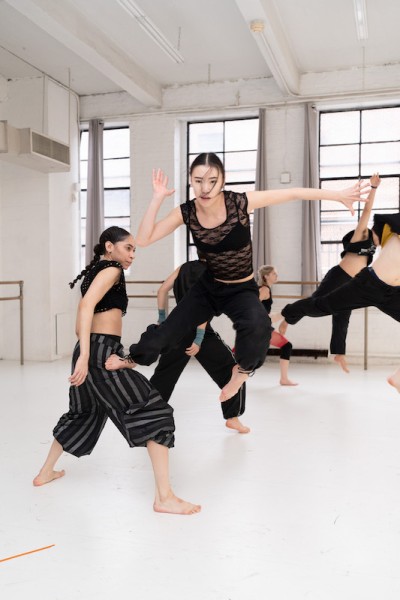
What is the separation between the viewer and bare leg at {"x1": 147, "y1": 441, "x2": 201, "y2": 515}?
2.40 meters

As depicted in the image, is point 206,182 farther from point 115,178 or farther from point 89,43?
point 115,178

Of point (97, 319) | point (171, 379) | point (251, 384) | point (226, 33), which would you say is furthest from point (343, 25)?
point (97, 319)

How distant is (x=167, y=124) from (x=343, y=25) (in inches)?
106

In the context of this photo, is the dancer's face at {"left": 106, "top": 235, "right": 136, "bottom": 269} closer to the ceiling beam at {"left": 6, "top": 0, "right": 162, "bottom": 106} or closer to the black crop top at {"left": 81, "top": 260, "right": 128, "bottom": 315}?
the black crop top at {"left": 81, "top": 260, "right": 128, "bottom": 315}

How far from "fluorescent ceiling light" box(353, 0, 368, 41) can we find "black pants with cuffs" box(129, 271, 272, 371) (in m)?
3.67

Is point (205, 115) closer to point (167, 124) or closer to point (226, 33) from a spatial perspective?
point (167, 124)

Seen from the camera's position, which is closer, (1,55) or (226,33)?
(226,33)

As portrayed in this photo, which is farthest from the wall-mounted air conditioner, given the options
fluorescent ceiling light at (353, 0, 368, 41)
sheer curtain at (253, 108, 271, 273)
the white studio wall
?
fluorescent ceiling light at (353, 0, 368, 41)

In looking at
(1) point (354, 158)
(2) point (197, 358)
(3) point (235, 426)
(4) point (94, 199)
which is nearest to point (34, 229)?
(4) point (94, 199)

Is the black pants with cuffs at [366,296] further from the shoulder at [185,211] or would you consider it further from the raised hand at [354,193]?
the shoulder at [185,211]

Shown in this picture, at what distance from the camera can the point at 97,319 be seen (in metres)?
2.54

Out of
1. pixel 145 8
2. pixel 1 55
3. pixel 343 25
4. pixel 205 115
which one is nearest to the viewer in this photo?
pixel 145 8

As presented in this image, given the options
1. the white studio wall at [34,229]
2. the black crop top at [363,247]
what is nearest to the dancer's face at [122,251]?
the black crop top at [363,247]

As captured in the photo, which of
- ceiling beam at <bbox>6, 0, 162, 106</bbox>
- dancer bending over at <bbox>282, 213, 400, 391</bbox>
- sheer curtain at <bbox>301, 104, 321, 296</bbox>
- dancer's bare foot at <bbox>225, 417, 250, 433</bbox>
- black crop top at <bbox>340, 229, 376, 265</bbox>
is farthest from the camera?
sheer curtain at <bbox>301, 104, 321, 296</bbox>
